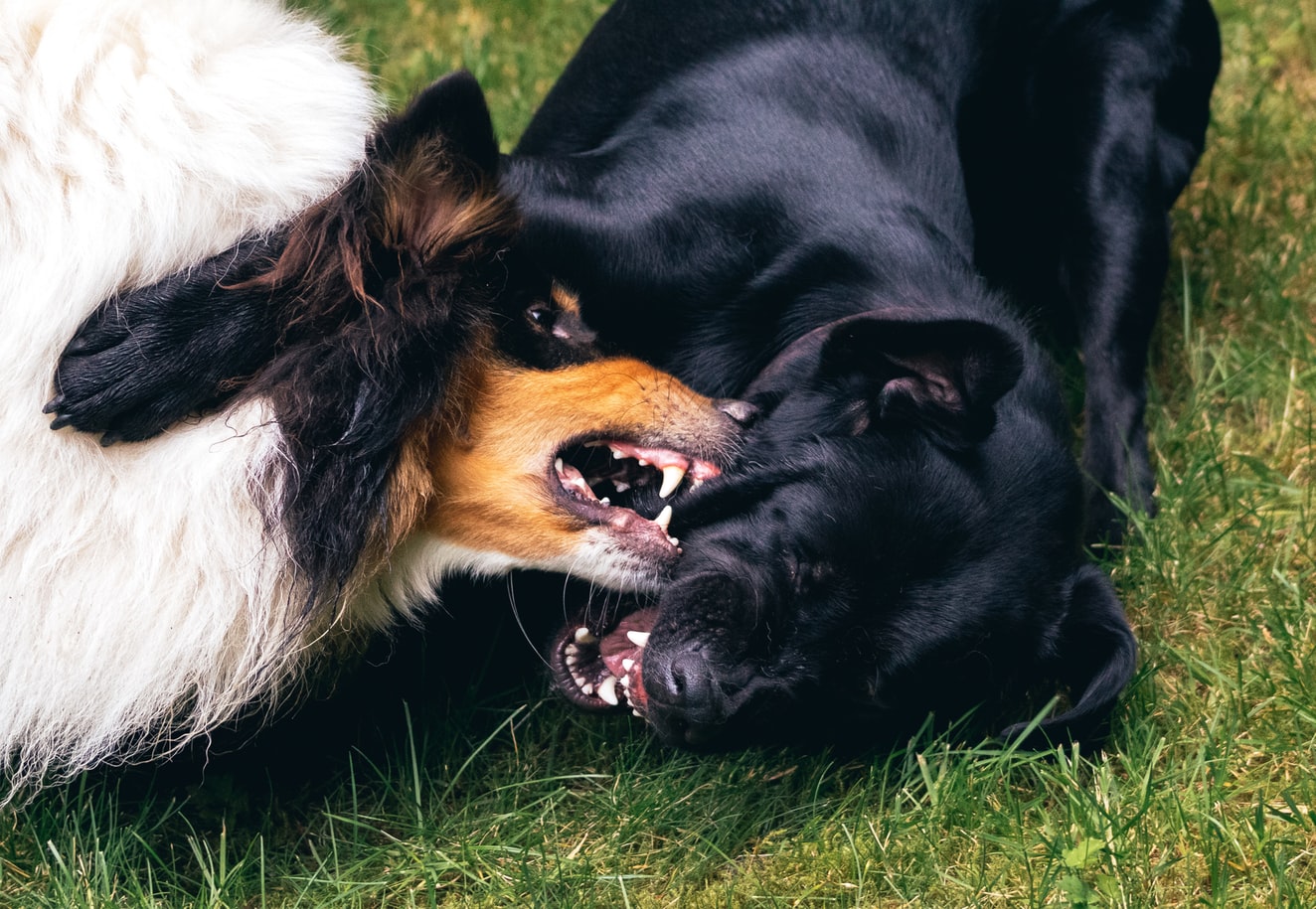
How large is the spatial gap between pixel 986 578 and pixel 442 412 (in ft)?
3.63

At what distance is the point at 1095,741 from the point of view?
276 centimetres

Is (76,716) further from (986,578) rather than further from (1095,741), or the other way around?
(1095,741)

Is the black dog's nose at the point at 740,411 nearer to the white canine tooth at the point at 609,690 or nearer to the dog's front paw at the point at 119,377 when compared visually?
the white canine tooth at the point at 609,690

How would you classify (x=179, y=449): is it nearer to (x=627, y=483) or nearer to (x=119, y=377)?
(x=119, y=377)

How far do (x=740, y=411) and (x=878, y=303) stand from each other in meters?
0.43

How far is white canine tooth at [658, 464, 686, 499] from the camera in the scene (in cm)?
277

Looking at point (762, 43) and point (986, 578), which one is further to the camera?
point (762, 43)

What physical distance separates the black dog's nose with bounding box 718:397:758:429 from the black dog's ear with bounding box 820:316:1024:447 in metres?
0.20

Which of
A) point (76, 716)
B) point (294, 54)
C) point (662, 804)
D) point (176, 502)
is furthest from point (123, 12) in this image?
point (662, 804)

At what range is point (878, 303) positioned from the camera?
300 cm

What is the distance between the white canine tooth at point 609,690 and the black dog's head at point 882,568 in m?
0.07

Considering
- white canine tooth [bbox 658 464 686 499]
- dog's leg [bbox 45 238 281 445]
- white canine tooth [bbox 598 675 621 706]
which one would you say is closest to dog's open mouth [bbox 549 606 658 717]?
white canine tooth [bbox 598 675 621 706]

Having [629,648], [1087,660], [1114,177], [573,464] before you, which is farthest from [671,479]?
[1114,177]

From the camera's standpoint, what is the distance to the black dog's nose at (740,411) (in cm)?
284
